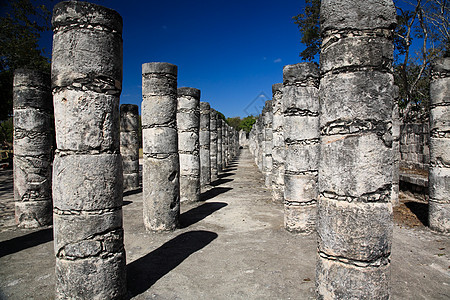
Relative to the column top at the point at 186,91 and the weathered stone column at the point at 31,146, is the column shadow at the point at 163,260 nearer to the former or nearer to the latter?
the weathered stone column at the point at 31,146

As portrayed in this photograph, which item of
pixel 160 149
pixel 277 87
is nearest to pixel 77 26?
pixel 160 149

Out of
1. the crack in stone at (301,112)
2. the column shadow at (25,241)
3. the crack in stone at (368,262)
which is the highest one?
the crack in stone at (301,112)

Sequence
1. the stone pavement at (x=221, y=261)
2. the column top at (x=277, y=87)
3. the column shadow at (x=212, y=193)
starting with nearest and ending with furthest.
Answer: the stone pavement at (x=221, y=261)
the column top at (x=277, y=87)
the column shadow at (x=212, y=193)

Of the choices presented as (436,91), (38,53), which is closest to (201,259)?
(436,91)

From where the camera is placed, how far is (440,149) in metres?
6.78

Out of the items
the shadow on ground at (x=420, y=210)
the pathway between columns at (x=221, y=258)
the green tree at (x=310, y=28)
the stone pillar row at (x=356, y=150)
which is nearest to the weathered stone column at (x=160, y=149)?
the pathway between columns at (x=221, y=258)

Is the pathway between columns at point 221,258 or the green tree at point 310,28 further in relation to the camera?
the green tree at point 310,28

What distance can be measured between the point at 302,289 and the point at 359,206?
1.63m

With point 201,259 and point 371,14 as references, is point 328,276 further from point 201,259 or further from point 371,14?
point 371,14

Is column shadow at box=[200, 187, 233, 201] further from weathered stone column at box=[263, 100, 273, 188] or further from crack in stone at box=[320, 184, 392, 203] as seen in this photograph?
crack in stone at box=[320, 184, 392, 203]

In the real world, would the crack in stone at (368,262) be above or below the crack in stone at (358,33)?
below

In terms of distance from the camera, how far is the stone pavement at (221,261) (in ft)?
13.9

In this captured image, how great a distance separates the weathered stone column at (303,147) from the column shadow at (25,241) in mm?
5547

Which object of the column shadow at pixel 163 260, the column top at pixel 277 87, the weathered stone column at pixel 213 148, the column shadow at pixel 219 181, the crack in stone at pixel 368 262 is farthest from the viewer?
the weathered stone column at pixel 213 148
